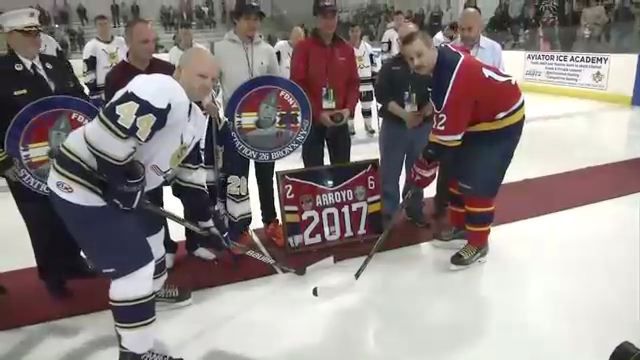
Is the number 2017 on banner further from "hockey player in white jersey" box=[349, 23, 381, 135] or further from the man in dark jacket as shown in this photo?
"hockey player in white jersey" box=[349, 23, 381, 135]

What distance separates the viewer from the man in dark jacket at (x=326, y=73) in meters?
3.11

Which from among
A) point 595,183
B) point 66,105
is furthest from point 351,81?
point 595,183

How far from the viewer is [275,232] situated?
3227mm

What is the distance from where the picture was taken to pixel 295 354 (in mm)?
2156

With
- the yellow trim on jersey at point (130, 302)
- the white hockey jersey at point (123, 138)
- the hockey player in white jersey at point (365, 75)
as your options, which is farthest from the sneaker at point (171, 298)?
the hockey player in white jersey at point (365, 75)

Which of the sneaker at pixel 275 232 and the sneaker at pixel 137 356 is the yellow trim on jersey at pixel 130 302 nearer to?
the sneaker at pixel 137 356

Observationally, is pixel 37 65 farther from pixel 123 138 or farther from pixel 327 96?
pixel 327 96

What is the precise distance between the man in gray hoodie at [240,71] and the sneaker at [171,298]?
53cm

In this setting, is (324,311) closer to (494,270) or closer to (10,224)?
(494,270)

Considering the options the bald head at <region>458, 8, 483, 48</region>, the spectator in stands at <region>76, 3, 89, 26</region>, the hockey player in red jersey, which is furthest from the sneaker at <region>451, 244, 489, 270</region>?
the spectator in stands at <region>76, 3, 89, 26</region>

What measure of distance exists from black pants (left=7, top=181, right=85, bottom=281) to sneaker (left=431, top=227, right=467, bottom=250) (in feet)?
6.07

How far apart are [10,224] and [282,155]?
202 centimetres

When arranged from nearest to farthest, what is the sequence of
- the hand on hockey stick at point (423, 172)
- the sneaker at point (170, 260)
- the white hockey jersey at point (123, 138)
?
the white hockey jersey at point (123, 138)
the hand on hockey stick at point (423, 172)
the sneaker at point (170, 260)

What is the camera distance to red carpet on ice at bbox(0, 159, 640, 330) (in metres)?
2.53
